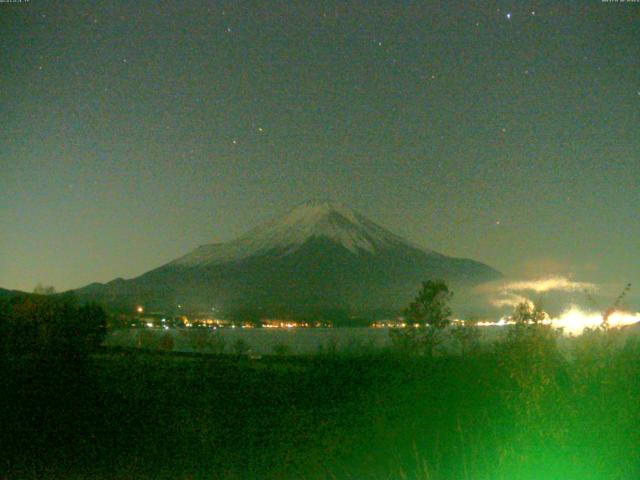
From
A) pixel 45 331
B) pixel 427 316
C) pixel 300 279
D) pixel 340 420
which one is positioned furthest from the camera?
pixel 300 279

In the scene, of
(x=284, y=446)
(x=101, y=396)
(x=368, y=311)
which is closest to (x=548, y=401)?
(x=284, y=446)

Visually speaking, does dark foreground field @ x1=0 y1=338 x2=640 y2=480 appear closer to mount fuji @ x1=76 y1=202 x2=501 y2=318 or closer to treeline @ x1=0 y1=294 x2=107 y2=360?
treeline @ x1=0 y1=294 x2=107 y2=360

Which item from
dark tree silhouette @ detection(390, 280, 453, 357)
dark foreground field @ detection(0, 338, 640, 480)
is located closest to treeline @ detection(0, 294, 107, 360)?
dark foreground field @ detection(0, 338, 640, 480)

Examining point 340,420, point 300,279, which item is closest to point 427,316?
point 340,420

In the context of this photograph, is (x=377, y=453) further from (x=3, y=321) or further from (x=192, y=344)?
(x=192, y=344)

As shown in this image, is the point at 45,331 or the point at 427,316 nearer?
the point at 45,331

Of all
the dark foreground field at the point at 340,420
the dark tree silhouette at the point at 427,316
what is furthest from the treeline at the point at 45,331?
the dark tree silhouette at the point at 427,316

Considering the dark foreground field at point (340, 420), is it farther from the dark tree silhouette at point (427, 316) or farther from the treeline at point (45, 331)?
the dark tree silhouette at point (427, 316)

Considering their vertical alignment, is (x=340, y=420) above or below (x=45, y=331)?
below

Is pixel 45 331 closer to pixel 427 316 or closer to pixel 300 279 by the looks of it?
pixel 427 316
